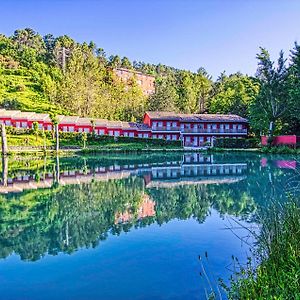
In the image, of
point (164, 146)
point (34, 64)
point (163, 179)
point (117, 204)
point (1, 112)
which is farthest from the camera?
point (34, 64)

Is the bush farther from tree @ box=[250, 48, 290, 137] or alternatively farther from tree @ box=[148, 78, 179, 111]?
tree @ box=[148, 78, 179, 111]

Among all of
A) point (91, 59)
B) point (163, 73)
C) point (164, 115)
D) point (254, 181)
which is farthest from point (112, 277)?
point (163, 73)

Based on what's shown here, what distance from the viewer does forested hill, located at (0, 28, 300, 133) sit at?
3941 cm

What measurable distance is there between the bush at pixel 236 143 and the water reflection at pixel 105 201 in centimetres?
2226

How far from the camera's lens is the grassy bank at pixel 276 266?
148 inches

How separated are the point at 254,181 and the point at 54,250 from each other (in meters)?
12.3

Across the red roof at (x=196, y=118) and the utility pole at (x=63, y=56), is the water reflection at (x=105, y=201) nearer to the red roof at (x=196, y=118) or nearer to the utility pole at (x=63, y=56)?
the red roof at (x=196, y=118)

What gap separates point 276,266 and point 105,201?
9.78 meters

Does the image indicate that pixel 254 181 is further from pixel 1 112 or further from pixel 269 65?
pixel 1 112

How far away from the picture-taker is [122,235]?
9.19 metres

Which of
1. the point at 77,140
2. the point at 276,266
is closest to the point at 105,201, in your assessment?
the point at 276,266

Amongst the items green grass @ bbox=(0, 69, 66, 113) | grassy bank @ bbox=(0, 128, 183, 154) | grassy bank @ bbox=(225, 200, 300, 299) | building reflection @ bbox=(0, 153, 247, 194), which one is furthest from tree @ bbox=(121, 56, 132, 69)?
grassy bank @ bbox=(225, 200, 300, 299)

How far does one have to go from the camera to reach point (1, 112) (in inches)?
2025

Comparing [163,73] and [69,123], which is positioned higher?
[163,73]
